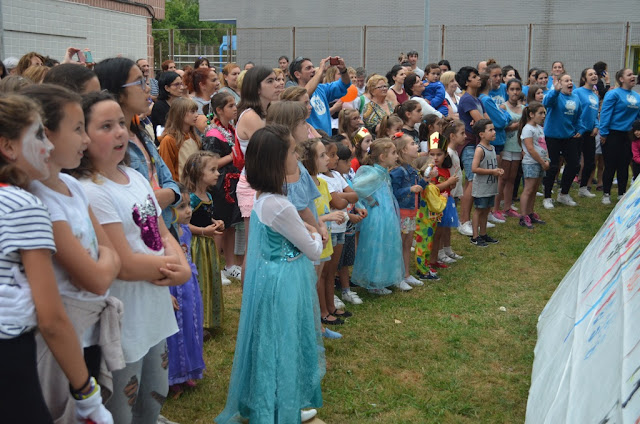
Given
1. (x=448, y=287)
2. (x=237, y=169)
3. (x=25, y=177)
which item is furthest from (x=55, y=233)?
(x=448, y=287)

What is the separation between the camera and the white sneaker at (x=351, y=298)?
6543 millimetres

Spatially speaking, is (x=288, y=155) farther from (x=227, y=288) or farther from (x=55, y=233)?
(x=227, y=288)

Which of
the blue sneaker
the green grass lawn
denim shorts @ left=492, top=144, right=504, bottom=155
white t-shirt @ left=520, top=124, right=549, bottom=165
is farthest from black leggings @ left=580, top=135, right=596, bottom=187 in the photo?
the blue sneaker

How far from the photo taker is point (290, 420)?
381 cm

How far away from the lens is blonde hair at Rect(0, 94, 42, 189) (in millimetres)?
2076

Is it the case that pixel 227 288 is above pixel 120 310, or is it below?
below

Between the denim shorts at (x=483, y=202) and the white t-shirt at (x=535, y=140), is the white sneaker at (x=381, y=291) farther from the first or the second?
the white t-shirt at (x=535, y=140)

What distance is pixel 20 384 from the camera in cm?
204

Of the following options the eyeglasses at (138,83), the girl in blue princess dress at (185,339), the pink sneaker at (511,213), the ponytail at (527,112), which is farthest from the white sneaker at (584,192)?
the eyeglasses at (138,83)

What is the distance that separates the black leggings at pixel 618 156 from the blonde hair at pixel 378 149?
626 cm

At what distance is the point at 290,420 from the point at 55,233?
2062mm

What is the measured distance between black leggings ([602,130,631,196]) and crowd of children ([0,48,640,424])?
3.73 m

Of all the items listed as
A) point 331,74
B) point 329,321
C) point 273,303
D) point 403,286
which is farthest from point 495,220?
point 273,303

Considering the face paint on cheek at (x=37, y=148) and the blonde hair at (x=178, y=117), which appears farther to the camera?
the blonde hair at (x=178, y=117)
